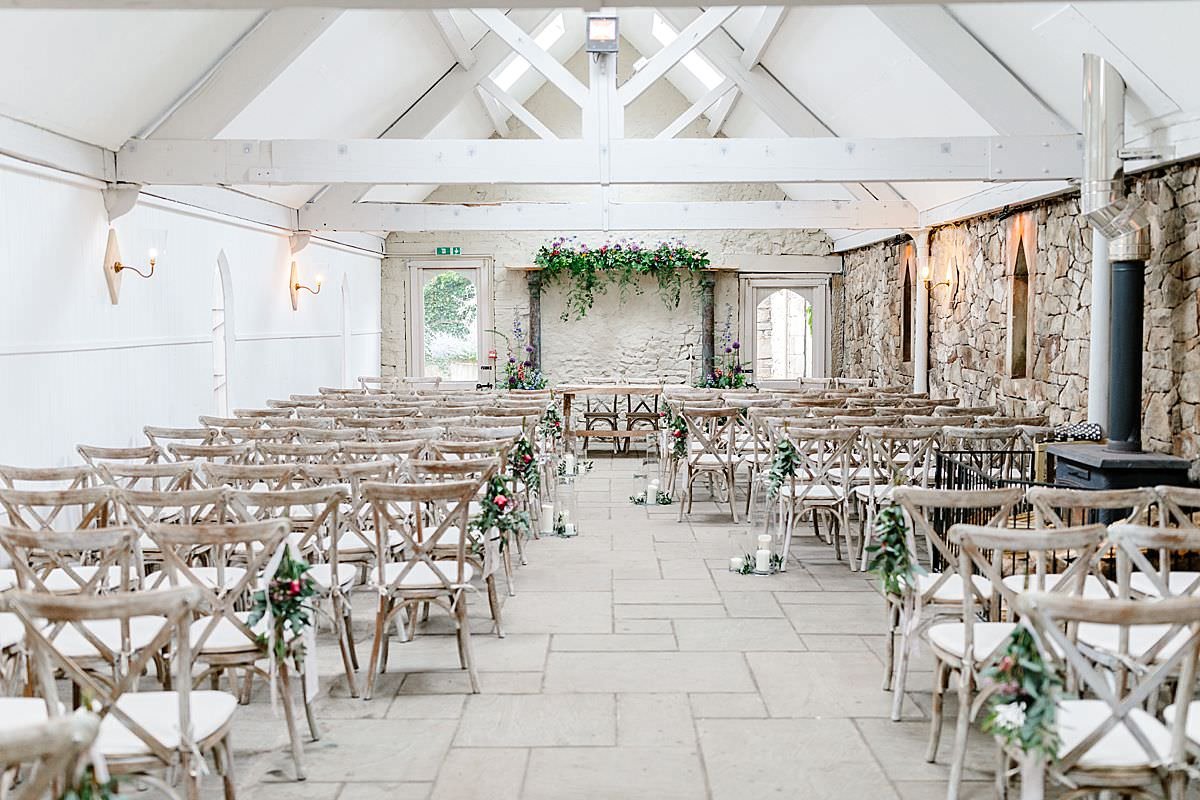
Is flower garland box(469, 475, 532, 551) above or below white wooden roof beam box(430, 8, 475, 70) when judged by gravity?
below

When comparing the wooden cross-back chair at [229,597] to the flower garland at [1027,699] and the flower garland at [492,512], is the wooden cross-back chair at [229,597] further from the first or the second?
the flower garland at [1027,699]

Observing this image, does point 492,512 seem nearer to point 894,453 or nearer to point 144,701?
point 144,701

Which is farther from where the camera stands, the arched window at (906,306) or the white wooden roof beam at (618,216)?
the arched window at (906,306)

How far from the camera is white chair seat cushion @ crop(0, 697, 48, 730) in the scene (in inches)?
127

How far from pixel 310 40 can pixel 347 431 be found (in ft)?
11.2

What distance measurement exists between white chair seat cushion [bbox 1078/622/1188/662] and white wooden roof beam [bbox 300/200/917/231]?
9.78m

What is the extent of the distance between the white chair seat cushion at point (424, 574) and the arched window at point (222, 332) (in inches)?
253

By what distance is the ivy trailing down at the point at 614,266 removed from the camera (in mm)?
17016

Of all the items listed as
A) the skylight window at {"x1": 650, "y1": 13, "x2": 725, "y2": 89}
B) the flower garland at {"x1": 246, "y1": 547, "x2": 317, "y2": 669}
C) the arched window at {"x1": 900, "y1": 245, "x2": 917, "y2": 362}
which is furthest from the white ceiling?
the flower garland at {"x1": 246, "y1": 547, "x2": 317, "y2": 669}

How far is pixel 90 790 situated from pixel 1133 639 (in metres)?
3.26

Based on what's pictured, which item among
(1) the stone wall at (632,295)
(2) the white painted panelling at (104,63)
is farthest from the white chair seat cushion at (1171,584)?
(1) the stone wall at (632,295)

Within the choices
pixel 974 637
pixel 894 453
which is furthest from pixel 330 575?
pixel 894 453

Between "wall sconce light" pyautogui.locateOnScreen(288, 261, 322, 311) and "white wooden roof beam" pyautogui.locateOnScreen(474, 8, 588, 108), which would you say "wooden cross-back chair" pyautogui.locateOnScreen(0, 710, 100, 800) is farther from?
"wall sconce light" pyautogui.locateOnScreen(288, 261, 322, 311)

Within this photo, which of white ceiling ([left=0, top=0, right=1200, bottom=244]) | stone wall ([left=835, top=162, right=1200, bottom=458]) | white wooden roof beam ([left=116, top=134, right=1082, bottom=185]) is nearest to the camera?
white ceiling ([left=0, top=0, right=1200, bottom=244])
